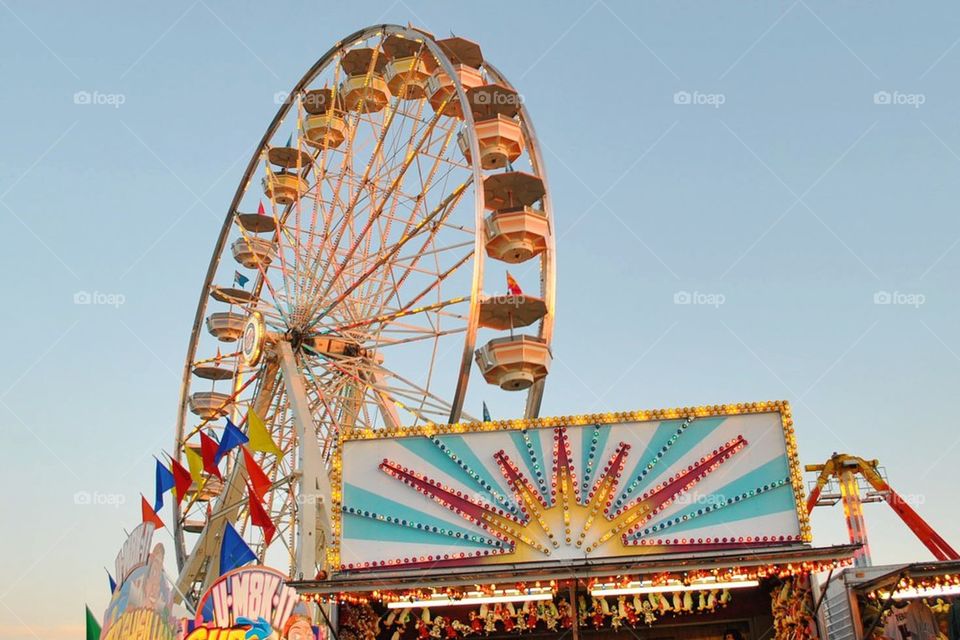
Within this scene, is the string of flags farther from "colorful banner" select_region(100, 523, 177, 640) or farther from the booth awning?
the booth awning

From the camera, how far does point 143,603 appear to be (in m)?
11.2

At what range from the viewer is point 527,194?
17.3 metres

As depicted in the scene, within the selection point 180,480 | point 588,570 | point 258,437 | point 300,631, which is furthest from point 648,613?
point 180,480

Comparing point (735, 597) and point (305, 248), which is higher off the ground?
point (305, 248)

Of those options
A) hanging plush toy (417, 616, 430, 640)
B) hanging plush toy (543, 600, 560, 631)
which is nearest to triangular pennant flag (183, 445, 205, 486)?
hanging plush toy (417, 616, 430, 640)

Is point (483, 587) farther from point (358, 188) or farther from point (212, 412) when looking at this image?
point (212, 412)

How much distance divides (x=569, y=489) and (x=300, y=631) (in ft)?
10.4

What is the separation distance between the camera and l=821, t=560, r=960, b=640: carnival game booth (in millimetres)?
8742

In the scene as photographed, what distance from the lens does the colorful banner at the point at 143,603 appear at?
11102mm

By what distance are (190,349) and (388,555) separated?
15898mm

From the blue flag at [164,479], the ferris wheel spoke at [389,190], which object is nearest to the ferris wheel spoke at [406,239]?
the ferris wheel spoke at [389,190]

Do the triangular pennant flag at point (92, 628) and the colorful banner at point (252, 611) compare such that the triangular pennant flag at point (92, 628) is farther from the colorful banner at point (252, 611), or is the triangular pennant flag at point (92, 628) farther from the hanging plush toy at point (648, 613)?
the hanging plush toy at point (648, 613)

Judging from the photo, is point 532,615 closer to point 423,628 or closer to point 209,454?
point 423,628

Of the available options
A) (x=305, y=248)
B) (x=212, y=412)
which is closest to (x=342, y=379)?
(x=305, y=248)
